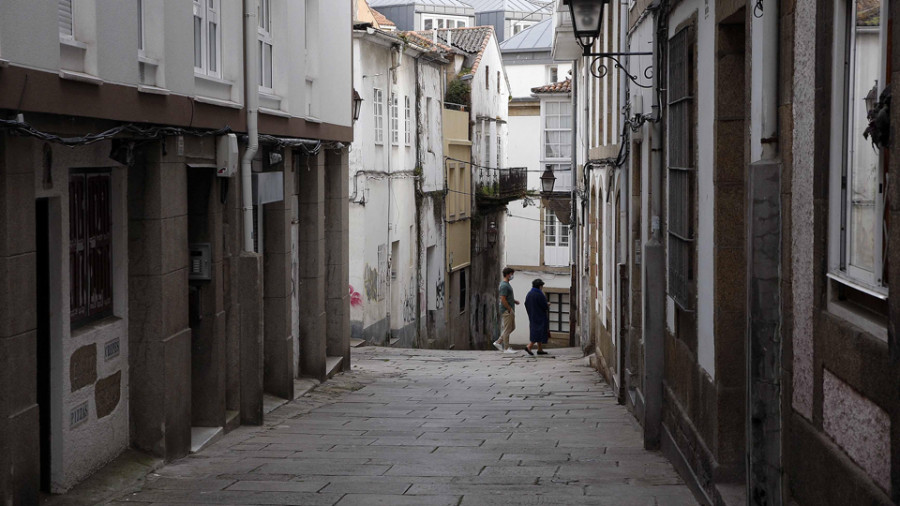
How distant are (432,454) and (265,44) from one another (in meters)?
5.88

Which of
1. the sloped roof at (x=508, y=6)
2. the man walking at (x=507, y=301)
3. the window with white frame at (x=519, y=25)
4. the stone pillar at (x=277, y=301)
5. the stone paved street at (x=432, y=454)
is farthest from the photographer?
the sloped roof at (x=508, y=6)

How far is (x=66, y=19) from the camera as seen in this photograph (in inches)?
302

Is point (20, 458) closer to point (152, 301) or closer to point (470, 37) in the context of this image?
point (152, 301)

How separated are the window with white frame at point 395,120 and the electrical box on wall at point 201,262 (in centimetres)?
Result: 1705

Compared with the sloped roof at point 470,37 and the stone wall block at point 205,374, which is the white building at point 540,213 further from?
the stone wall block at point 205,374

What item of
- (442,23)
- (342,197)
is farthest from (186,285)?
(442,23)

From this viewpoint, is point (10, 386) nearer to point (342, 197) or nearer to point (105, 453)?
point (105, 453)

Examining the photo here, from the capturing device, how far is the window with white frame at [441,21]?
6322 cm

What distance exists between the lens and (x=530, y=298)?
870 inches

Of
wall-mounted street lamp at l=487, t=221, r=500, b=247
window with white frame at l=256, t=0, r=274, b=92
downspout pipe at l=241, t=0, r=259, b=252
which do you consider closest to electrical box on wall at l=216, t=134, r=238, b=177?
downspout pipe at l=241, t=0, r=259, b=252

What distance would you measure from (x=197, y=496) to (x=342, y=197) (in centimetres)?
956

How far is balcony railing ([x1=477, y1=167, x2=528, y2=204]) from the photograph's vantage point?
40906 millimetres

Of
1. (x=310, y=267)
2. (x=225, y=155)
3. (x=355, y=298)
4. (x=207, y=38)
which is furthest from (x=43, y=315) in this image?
(x=355, y=298)

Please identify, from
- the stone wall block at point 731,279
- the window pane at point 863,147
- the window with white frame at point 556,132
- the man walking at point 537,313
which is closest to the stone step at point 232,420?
the stone wall block at point 731,279
